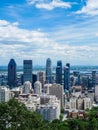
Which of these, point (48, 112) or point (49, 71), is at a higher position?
point (49, 71)

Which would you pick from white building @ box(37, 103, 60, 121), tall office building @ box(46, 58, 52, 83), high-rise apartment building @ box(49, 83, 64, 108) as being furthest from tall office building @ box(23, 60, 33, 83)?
white building @ box(37, 103, 60, 121)

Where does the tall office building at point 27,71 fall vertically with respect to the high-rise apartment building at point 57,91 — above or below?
above

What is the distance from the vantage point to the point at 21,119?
273 inches

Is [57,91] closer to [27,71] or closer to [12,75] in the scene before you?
[27,71]

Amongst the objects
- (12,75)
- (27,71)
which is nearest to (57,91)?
(27,71)

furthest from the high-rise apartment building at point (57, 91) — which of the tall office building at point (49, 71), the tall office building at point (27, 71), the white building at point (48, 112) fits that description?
the tall office building at point (49, 71)

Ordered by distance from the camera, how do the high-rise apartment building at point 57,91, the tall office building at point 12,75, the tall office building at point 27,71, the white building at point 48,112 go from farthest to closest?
1. the tall office building at point 12,75
2. the tall office building at point 27,71
3. the high-rise apartment building at point 57,91
4. the white building at point 48,112

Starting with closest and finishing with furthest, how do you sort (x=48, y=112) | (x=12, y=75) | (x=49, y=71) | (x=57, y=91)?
(x=48, y=112) → (x=57, y=91) → (x=12, y=75) → (x=49, y=71)

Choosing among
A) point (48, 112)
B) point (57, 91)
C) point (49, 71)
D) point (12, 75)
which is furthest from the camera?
point (49, 71)

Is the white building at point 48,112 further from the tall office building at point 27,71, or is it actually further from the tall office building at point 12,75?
the tall office building at point 12,75

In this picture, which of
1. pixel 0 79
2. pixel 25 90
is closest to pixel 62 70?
pixel 0 79

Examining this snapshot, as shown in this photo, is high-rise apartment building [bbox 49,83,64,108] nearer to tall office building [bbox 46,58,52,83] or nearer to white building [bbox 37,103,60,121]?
white building [bbox 37,103,60,121]

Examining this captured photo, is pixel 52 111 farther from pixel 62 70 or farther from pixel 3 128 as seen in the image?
pixel 62 70

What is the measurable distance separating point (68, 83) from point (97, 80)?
33.0 feet
